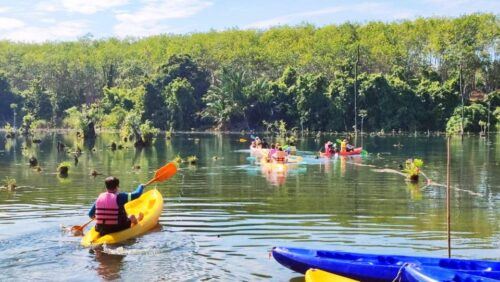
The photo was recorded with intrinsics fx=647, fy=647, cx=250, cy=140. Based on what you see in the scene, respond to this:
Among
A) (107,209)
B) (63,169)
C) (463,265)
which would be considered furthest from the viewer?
(63,169)

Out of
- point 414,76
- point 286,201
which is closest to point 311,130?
point 414,76

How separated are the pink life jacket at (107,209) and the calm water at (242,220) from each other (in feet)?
2.64

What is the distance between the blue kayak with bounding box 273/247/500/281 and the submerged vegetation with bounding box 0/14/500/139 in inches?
2013

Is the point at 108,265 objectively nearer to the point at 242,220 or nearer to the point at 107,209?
the point at 107,209

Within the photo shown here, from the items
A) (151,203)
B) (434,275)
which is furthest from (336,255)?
(151,203)

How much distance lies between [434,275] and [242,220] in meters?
9.14

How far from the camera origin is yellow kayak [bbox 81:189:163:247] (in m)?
14.9

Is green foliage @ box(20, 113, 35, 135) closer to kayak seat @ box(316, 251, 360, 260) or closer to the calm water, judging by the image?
the calm water

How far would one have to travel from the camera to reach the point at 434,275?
9867 mm

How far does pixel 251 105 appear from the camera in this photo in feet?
304

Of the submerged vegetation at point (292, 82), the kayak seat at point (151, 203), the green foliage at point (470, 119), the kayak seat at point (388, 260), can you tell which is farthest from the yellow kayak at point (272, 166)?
the green foliage at point (470, 119)

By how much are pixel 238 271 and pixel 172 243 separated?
3018 millimetres

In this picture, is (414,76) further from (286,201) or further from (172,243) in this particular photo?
(172,243)

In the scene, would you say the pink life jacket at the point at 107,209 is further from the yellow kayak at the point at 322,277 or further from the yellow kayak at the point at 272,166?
the yellow kayak at the point at 272,166
